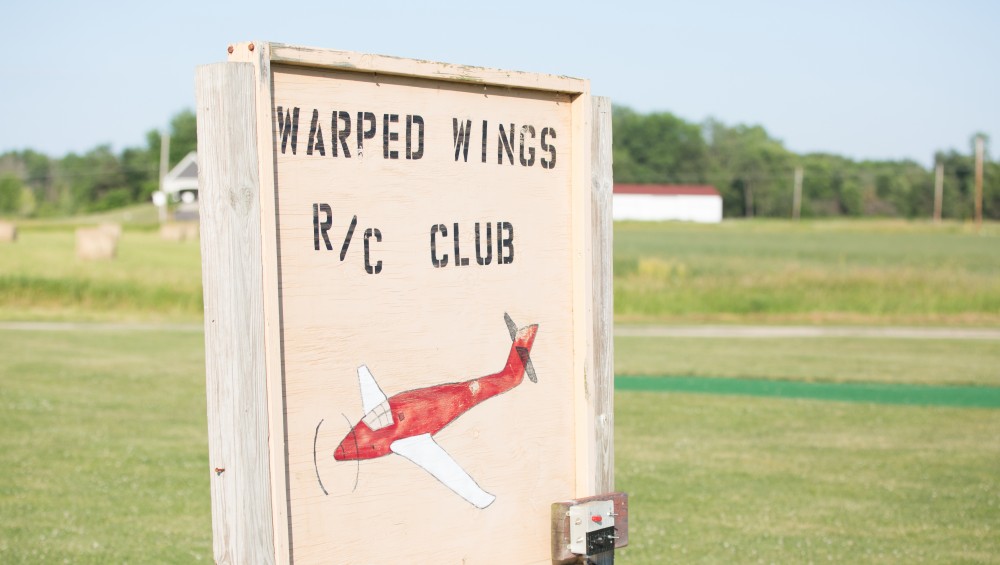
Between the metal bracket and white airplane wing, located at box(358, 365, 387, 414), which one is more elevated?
white airplane wing, located at box(358, 365, 387, 414)

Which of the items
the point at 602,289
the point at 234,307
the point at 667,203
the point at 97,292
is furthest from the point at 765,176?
the point at 234,307

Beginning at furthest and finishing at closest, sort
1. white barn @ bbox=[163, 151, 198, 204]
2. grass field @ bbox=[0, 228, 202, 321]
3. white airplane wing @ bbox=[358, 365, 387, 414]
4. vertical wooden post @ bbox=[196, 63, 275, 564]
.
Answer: white barn @ bbox=[163, 151, 198, 204] → grass field @ bbox=[0, 228, 202, 321] → white airplane wing @ bbox=[358, 365, 387, 414] → vertical wooden post @ bbox=[196, 63, 275, 564]

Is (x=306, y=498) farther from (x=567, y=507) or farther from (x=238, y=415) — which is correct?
(x=567, y=507)

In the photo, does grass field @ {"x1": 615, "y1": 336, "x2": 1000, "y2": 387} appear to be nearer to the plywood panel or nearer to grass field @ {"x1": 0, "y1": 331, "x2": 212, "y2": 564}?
grass field @ {"x1": 0, "y1": 331, "x2": 212, "y2": 564}

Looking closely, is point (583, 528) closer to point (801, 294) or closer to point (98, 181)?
point (801, 294)

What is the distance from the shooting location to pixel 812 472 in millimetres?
8438

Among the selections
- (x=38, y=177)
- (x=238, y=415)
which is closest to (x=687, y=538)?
(x=238, y=415)

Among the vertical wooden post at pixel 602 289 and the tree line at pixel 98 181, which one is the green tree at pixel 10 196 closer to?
the tree line at pixel 98 181

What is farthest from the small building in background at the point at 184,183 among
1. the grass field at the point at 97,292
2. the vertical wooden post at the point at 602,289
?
the vertical wooden post at the point at 602,289

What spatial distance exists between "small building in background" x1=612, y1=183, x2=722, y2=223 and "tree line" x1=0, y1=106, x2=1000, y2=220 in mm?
6581

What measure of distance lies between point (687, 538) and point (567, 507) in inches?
136

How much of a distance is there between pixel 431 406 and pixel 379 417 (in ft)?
0.65

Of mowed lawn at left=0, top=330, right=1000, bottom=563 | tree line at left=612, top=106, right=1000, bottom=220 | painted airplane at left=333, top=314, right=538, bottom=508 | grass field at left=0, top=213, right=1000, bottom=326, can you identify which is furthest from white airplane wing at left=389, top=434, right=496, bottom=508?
tree line at left=612, top=106, right=1000, bottom=220

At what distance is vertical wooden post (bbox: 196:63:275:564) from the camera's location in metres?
2.53
